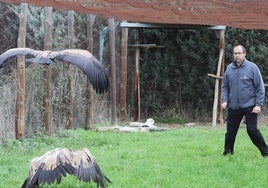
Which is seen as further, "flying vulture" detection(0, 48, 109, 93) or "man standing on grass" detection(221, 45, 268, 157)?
"man standing on grass" detection(221, 45, 268, 157)

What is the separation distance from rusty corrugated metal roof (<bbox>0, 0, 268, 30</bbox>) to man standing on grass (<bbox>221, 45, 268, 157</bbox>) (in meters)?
2.15

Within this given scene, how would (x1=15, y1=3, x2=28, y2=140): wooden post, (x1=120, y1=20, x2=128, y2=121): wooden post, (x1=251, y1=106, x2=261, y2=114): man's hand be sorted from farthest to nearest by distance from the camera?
1. (x1=120, y1=20, x2=128, y2=121): wooden post
2. (x1=15, y1=3, x2=28, y2=140): wooden post
3. (x1=251, y1=106, x2=261, y2=114): man's hand

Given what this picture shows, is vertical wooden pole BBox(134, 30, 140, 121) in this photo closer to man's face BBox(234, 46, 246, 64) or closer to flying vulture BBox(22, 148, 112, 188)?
man's face BBox(234, 46, 246, 64)

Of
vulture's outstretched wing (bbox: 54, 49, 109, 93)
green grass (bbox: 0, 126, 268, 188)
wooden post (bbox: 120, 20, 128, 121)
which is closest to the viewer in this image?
green grass (bbox: 0, 126, 268, 188)

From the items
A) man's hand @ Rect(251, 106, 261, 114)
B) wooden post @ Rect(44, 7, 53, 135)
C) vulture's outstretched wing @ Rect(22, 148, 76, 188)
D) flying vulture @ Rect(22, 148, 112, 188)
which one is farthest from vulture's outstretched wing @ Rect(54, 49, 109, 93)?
wooden post @ Rect(44, 7, 53, 135)

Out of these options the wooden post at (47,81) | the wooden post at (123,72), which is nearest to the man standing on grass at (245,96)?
the wooden post at (47,81)

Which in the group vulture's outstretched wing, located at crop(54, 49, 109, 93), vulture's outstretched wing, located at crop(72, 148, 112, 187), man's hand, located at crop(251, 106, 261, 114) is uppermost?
vulture's outstretched wing, located at crop(54, 49, 109, 93)

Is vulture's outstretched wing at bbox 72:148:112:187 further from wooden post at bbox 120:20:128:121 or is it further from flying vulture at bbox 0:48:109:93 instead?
wooden post at bbox 120:20:128:121

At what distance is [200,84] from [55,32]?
5.04 m

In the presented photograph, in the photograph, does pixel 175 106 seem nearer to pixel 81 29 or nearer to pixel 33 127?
pixel 81 29

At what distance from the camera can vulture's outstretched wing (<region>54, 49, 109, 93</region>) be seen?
7.19 m

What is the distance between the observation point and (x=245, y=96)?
8602mm

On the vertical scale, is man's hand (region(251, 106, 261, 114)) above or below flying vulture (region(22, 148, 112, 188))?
above

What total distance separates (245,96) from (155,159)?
1.68 m
